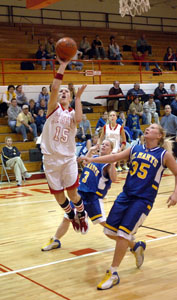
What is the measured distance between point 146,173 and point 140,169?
0.24 ft

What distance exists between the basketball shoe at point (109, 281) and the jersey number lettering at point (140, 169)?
93cm

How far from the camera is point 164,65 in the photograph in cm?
2016

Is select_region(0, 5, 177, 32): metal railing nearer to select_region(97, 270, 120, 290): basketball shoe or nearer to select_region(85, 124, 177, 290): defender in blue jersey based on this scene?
select_region(85, 124, 177, 290): defender in blue jersey

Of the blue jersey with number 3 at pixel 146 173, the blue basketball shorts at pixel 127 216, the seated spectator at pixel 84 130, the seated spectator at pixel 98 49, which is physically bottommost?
the seated spectator at pixel 84 130

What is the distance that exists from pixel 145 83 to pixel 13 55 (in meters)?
5.50

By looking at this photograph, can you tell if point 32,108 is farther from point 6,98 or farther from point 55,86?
point 55,86

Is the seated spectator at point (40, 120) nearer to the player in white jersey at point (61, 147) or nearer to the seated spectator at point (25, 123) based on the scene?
the seated spectator at point (25, 123)

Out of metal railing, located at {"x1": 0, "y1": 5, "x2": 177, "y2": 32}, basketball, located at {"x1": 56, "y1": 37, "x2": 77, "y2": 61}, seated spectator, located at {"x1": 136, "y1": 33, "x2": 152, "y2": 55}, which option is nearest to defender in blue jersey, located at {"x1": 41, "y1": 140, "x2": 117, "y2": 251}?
basketball, located at {"x1": 56, "y1": 37, "x2": 77, "y2": 61}

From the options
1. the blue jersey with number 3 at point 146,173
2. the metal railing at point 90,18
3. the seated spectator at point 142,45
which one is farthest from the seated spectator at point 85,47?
the blue jersey with number 3 at point 146,173

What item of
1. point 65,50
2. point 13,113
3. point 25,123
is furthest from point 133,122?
point 65,50

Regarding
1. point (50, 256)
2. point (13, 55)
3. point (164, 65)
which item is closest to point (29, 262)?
point (50, 256)

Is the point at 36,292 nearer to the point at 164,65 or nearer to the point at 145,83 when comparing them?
the point at 145,83

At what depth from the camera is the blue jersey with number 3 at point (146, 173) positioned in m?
3.97

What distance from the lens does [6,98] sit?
1310 centimetres
